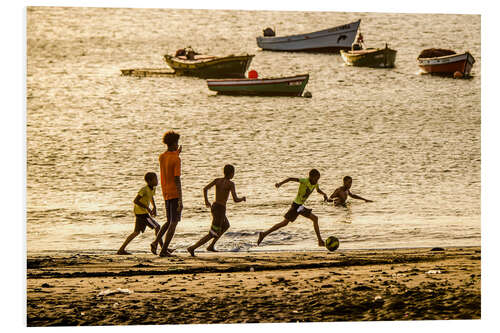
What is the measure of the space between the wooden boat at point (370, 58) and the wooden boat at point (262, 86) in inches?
25.7

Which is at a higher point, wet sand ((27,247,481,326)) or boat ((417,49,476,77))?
boat ((417,49,476,77))

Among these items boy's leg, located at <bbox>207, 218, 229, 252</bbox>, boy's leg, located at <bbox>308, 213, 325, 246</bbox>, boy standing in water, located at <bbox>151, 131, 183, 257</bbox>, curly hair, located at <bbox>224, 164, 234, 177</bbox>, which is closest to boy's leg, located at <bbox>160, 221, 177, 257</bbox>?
boy standing in water, located at <bbox>151, 131, 183, 257</bbox>

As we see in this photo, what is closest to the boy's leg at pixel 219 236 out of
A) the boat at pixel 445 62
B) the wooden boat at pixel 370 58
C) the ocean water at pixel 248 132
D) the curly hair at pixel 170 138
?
the ocean water at pixel 248 132

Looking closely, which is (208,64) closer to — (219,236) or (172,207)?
(219,236)

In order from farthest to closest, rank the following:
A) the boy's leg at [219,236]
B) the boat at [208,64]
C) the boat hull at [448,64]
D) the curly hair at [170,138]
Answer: the boat at [208,64] → the boat hull at [448,64] → the boy's leg at [219,236] → the curly hair at [170,138]

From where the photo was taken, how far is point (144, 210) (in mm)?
9891

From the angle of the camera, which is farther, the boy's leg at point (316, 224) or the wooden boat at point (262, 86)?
the wooden boat at point (262, 86)

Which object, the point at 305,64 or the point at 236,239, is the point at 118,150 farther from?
the point at 305,64

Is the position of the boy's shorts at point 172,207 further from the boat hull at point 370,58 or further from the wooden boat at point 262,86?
the boat hull at point 370,58

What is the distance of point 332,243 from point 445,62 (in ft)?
9.65

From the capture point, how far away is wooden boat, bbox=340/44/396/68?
38.6 feet

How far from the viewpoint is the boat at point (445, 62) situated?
11195mm

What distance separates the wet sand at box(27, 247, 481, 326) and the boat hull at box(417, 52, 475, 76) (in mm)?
2750

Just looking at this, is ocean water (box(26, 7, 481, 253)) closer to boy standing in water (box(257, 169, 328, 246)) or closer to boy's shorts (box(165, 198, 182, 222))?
boy standing in water (box(257, 169, 328, 246))
